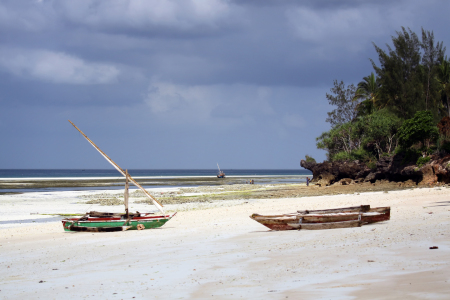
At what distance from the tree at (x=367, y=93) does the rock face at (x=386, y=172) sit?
12.4 m

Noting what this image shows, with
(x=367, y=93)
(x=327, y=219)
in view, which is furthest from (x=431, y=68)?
(x=327, y=219)

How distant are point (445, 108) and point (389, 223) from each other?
44.4 meters

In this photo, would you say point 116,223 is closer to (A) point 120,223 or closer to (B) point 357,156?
(A) point 120,223

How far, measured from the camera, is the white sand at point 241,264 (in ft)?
25.3

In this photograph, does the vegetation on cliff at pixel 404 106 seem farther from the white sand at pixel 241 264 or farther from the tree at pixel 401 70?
the white sand at pixel 241 264

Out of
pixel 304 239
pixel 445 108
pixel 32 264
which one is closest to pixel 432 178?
pixel 445 108

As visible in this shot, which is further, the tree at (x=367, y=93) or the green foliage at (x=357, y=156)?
the tree at (x=367, y=93)

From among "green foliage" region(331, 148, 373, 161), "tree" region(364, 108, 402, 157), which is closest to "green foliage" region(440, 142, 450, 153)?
"tree" region(364, 108, 402, 157)

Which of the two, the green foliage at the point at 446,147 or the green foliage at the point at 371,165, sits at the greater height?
the green foliage at the point at 446,147

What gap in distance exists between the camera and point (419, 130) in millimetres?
39125

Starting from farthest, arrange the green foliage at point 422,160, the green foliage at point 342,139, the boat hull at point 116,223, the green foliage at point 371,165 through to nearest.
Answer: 1. the green foliage at point 342,139
2. the green foliage at point 371,165
3. the green foliage at point 422,160
4. the boat hull at point 116,223

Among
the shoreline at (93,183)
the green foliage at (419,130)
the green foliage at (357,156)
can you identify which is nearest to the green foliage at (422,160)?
the green foliage at (419,130)

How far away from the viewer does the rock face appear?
36.1m

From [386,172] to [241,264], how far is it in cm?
3796
